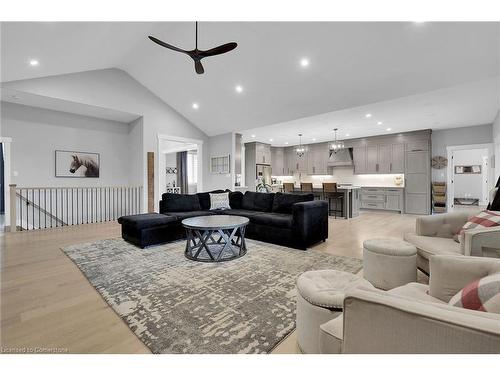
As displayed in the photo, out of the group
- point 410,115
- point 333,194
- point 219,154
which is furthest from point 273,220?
point 410,115

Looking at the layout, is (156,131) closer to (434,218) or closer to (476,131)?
(434,218)

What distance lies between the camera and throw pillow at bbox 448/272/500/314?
0.87m

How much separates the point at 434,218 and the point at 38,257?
5.07 m

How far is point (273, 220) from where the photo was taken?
402 centimetres

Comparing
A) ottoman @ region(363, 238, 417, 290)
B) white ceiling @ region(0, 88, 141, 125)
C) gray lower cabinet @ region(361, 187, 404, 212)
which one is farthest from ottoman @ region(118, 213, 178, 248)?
gray lower cabinet @ region(361, 187, 404, 212)

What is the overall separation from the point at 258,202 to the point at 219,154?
3.63 m

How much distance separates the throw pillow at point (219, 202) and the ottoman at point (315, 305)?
362 centimetres

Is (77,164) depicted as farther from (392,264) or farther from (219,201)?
(392,264)

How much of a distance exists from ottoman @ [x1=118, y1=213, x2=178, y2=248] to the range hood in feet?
23.4

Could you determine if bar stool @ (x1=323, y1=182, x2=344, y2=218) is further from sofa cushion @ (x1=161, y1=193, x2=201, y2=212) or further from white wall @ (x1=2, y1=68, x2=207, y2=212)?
white wall @ (x1=2, y1=68, x2=207, y2=212)

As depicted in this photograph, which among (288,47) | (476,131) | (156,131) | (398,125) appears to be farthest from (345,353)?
(476,131)

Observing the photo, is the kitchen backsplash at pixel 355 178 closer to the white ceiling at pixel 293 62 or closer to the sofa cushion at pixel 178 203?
the white ceiling at pixel 293 62

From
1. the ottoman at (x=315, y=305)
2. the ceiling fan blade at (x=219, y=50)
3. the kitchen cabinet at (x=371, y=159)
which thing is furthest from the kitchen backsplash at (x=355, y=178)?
the ottoman at (x=315, y=305)

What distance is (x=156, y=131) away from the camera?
23.0ft
